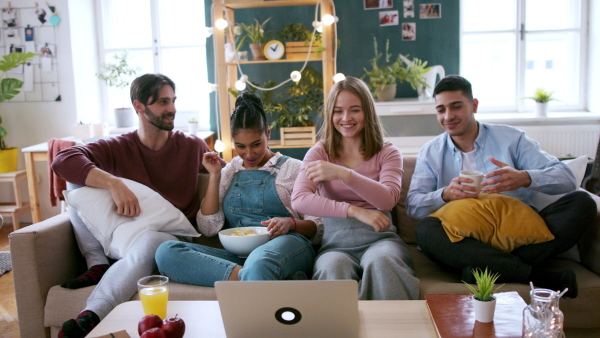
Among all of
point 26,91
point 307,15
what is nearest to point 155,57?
point 26,91

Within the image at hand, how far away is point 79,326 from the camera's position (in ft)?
5.40

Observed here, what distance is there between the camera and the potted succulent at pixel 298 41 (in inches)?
159

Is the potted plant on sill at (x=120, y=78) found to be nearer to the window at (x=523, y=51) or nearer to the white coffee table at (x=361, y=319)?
Answer: the window at (x=523, y=51)

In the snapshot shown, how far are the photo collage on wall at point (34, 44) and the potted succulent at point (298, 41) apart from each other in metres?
1.83

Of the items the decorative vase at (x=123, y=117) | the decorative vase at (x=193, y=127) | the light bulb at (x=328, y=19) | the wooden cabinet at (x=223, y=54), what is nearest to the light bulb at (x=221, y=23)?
the wooden cabinet at (x=223, y=54)

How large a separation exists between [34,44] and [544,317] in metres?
4.40

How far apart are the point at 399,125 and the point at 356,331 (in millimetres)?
3069

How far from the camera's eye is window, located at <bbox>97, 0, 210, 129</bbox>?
4.86 metres

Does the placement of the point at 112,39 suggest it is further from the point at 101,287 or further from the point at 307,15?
the point at 101,287

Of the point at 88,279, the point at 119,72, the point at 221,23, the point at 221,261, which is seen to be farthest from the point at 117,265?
the point at 119,72

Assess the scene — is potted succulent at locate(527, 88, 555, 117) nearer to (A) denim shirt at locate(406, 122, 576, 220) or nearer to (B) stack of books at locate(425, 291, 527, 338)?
(A) denim shirt at locate(406, 122, 576, 220)

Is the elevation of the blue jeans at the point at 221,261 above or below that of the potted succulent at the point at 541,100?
below

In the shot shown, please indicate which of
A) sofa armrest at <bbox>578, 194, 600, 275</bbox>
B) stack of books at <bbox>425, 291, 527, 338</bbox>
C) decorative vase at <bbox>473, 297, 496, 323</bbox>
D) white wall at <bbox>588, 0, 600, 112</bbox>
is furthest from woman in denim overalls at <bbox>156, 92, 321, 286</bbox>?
white wall at <bbox>588, 0, 600, 112</bbox>

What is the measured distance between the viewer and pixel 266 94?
4254 millimetres
